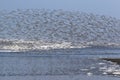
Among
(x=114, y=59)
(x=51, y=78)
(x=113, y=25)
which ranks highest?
(x=51, y=78)

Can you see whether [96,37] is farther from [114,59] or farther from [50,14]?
[114,59]

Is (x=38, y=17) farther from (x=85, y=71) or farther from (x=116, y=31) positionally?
(x=85, y=71)

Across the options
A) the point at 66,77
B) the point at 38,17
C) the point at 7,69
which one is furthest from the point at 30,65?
the point at 38,17

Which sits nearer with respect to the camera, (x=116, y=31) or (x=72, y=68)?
(x=72, y=68)

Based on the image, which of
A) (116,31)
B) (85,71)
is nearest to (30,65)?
(85,71)

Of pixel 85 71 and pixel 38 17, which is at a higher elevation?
pixel 85 71

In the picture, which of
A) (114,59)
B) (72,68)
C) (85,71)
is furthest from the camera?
(114,59)

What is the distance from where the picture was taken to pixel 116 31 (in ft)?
112

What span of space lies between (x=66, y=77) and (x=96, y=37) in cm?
2159

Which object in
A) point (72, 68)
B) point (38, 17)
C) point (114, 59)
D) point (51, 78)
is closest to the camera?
point (51, 78)

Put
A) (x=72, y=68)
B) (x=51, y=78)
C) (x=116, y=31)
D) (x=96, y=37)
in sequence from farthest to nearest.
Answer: (x=116, y=31), (x=96, y=37), (x=72, y=68), (x=51, y=78)

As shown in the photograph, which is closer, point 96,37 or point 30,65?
point 30,65

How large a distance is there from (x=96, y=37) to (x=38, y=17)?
6.82 m

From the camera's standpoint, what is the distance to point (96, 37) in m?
31.3
